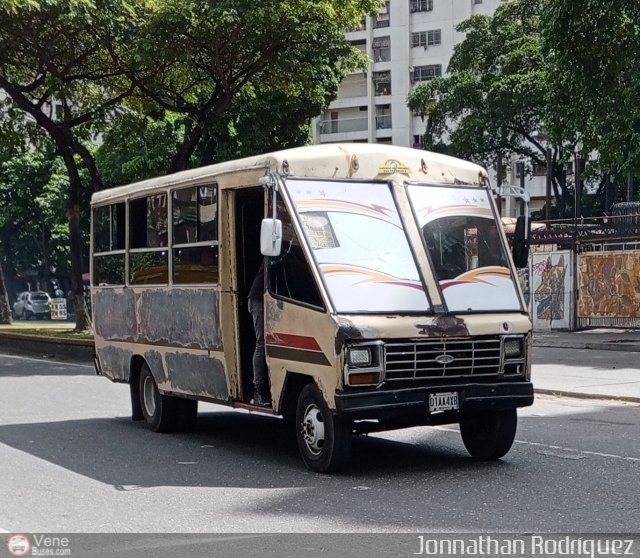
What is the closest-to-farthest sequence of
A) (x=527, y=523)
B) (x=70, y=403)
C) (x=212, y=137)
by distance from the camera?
1. (x=527, y=523)
2. (x=70, y=403)
3. (x=212, y=137)

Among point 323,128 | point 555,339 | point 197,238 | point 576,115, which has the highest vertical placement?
point 323,128

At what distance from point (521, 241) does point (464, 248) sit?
2.59ft

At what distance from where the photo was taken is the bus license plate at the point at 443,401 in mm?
9031

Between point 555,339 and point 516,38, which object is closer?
point 555,339

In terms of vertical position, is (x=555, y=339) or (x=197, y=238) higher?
(x=197, y=238)

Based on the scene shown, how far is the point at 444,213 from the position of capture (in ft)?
32.4

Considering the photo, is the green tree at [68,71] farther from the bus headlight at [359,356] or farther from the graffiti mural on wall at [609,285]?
the bus headlight at [359,356]

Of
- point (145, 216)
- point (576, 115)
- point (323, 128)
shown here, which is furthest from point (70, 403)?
point (323, 128)

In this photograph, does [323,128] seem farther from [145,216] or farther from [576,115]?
[145,216]

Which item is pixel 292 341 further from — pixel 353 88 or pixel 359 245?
pixel 353 88

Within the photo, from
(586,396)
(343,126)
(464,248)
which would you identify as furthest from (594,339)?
(343,126)

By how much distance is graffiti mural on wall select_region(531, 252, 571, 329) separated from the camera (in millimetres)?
33344

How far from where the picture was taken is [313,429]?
30.6 feet

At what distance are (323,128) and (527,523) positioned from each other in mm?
69298
